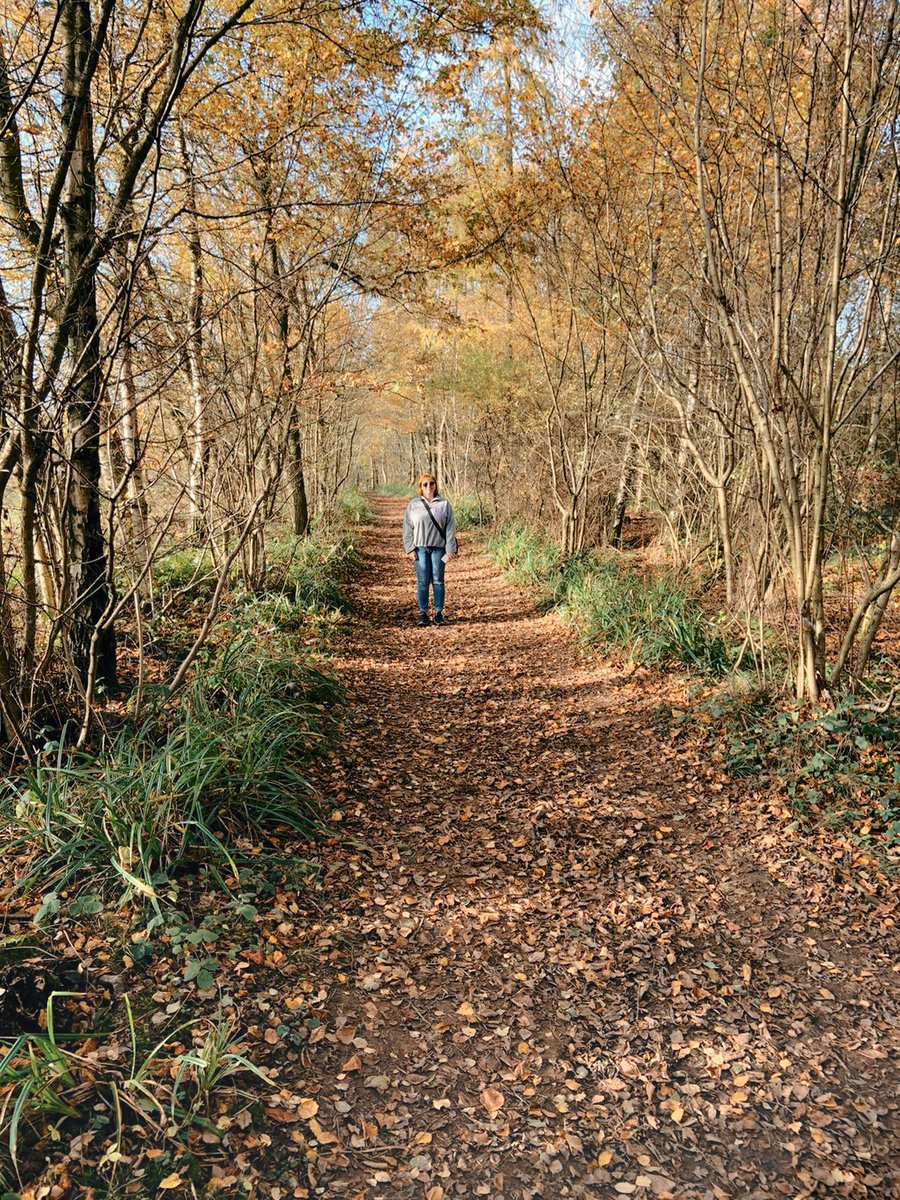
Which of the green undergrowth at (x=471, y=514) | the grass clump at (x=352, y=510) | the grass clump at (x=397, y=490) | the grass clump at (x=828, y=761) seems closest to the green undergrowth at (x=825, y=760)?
the grass clump at (x=828, y=761)

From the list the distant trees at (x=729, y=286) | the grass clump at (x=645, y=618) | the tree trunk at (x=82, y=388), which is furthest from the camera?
the grass clump at (x=645, y=618)

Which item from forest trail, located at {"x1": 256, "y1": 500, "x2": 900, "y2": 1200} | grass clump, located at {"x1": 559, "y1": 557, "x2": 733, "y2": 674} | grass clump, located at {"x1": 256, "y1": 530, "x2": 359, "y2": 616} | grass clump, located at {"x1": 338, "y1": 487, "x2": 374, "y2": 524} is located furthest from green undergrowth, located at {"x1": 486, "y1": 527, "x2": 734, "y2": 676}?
grass clump, located at {"x1": 338, "y1": 487, "x2": 374, "y2": 524}

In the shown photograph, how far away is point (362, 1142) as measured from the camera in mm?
A: 2316

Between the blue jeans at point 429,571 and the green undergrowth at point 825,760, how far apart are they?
4.17 meters

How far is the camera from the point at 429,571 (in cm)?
862

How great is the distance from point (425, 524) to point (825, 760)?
5.28m

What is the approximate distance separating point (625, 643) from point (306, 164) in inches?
237

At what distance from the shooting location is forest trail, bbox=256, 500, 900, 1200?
227 cm

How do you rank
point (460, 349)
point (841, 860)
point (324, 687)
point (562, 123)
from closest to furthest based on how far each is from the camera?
point (841, 860) → point (324, 687) → point (562, 123) → point (460, 349)

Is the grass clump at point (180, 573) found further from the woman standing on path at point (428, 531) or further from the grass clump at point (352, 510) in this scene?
the grass clump at point (352, 510)

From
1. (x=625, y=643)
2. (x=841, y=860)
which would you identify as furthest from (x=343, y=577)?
(x=841, y=860)

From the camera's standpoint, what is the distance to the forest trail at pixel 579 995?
7.45ft

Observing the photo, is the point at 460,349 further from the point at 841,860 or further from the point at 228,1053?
the point at 228,1053

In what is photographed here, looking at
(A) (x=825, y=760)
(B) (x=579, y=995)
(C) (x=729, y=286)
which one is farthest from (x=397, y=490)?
(B) (x=579, y=995)
